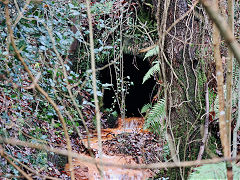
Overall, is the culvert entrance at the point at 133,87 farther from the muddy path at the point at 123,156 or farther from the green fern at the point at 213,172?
the green fern at the point at 213,172

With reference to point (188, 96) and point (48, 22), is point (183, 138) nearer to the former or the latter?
point (188, 96)

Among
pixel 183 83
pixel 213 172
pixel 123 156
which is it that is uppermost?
pixel 183 83

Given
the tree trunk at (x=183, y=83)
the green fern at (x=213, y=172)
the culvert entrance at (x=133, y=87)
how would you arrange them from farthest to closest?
the culvert entrance at (x=133, y=87) → the tree trunk at (x=183, y=83) → the green fern at (x=213, y=172)

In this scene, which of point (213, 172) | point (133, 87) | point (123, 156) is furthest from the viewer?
point (133, 87)

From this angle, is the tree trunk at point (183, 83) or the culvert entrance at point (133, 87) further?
the culvert entrance at point (133, 87)

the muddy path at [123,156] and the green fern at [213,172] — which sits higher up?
the green fern at [213,172]

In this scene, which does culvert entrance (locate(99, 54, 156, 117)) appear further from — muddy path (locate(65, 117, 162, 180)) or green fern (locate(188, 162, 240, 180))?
green fern (locate(188, 162, 240, 180))

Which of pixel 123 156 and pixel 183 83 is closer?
pixel 183 83

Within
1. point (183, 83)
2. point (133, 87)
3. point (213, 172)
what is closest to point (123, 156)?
point (183, 83)

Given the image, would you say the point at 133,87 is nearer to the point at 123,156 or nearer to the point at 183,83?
the point at 123,156

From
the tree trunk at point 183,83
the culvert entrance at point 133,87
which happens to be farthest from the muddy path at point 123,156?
the culvert entrance at point 133,87

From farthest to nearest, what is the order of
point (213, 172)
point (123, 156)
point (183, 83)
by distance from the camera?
point (123, 156), point (183, 83), point (213, 172)

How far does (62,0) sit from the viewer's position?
9.34ft

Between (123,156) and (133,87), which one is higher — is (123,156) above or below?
below
